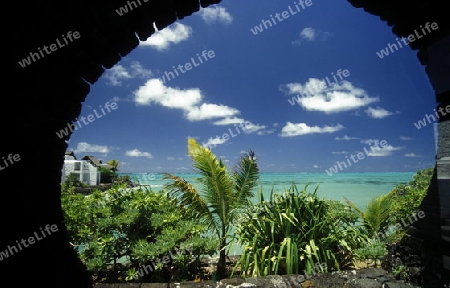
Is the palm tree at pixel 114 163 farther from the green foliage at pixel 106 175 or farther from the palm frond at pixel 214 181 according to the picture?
the palm frond at pixel 214 181

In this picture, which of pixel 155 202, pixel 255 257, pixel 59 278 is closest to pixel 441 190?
pixel 255 257

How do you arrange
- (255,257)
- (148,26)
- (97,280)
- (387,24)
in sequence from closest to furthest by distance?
1. (148,26)
2. (387,24)
3. (255,257)
4. (97,280)

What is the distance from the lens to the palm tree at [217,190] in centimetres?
649

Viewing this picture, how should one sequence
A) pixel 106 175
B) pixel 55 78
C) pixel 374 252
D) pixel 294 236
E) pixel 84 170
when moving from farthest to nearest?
pixel 106 175 < pixel 84 170 < pixel 294 236 < pixel 374 252 < pixel 55 78

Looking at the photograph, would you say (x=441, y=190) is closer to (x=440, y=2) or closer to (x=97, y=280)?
(x=440, y=2)

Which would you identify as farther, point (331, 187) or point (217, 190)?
point (331, 187)

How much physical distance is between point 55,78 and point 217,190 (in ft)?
16.1

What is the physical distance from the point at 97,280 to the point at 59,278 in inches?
177

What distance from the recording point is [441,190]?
10.5ft

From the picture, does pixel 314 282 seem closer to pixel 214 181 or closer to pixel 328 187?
pixel 214 181

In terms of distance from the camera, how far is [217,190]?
6578mm

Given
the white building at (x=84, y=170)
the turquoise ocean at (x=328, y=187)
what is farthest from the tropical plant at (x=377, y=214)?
the white building at (x=84, y=170)

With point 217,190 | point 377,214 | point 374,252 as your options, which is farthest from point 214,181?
point 377,214

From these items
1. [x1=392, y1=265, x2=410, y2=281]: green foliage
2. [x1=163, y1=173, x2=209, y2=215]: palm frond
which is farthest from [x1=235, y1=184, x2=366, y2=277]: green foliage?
[x1=163, y1=173, x2=209, y2=215]: palm frond
